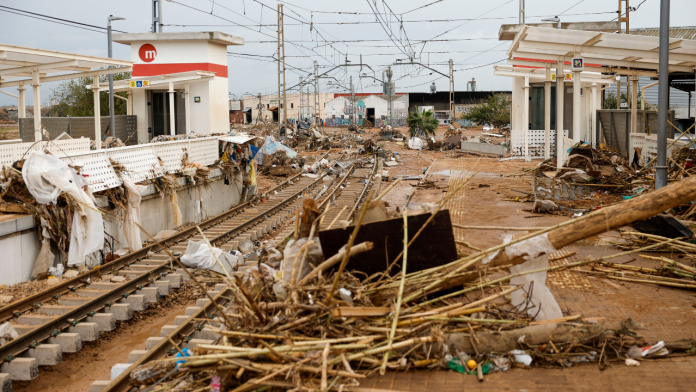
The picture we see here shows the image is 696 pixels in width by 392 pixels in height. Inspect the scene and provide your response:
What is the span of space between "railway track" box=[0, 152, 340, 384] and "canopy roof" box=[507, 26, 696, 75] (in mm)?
8983

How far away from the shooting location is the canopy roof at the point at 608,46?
14297mm

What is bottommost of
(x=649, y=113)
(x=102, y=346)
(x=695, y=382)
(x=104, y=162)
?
(x=102, y=346)

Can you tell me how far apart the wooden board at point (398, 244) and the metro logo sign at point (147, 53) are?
964 inches

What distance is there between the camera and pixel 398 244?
5.91 meters

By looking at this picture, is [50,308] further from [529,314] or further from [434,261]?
[529,314]

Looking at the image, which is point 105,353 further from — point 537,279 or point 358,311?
point 537,279

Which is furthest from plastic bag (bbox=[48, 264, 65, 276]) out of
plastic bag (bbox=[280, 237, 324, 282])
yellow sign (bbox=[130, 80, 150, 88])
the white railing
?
yellow sign (bbox=[130, 80, 150, 88])

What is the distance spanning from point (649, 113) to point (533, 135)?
409 inches

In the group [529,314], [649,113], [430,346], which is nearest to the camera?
[430,346]

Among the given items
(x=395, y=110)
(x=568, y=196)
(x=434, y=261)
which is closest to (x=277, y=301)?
(x=434, y=261)

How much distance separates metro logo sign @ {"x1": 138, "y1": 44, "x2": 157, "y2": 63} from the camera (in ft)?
90.5

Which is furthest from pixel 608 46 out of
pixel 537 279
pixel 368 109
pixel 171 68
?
pixel 368 109

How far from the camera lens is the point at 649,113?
736 inches

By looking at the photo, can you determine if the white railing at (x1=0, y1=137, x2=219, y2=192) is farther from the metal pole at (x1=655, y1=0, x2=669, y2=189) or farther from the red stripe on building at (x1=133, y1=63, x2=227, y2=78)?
the metal pole at (x1=655, y1=0, x2=669, y2=189)
